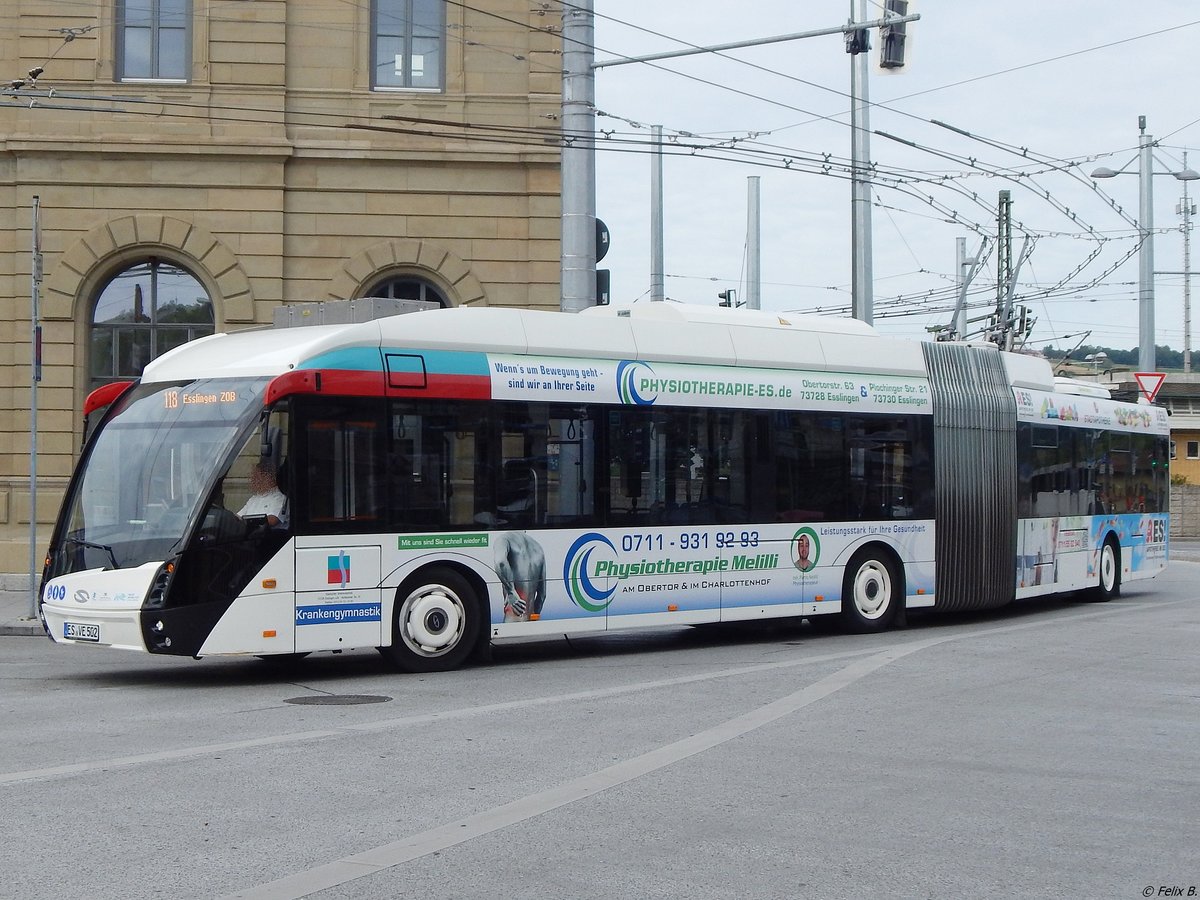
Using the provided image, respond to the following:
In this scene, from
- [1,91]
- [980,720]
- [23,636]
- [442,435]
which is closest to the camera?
[980,720]

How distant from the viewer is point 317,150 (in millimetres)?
23578

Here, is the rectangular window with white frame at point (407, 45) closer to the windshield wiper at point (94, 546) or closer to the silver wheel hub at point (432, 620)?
the silver wheel hub at point (432, 620)

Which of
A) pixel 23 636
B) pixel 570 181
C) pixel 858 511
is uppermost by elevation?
pixel 570 181

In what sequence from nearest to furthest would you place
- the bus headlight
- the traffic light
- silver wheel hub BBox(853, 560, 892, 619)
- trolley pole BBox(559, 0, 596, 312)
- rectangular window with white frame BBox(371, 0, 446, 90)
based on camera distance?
the bus headlight → silver wheel hub BBox(853, 560, 892, 619) → the traffic light → trolley pole BBox(559, 0, 596, 312) → rectangular window with white frame BBox(371, 0, 446, 90)

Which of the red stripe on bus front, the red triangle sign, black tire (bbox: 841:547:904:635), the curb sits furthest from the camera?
the red triangle sign

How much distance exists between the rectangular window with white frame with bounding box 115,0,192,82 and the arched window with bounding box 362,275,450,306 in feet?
14.3

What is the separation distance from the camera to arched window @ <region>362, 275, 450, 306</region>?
24000 mm

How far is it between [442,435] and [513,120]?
1207 centimetres

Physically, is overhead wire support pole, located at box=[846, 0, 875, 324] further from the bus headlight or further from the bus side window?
the bus headlight

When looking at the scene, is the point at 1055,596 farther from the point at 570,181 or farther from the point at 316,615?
the point at 316,615

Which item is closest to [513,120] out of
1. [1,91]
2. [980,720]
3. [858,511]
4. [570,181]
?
[570,181]

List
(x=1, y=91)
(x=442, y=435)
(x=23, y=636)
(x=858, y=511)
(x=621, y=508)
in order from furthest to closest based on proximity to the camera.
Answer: (x=1, y=91), (x=23, y=636), (x=858, y=511), (x=621, y=508), (x=442, y=435)

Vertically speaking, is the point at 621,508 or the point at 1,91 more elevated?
the point at 1,91

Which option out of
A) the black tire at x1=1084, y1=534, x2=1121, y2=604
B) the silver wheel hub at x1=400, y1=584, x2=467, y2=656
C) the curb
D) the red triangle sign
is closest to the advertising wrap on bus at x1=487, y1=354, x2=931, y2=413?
the silver wheel hub at x1=400, y1=584, x2=467, y2=656
